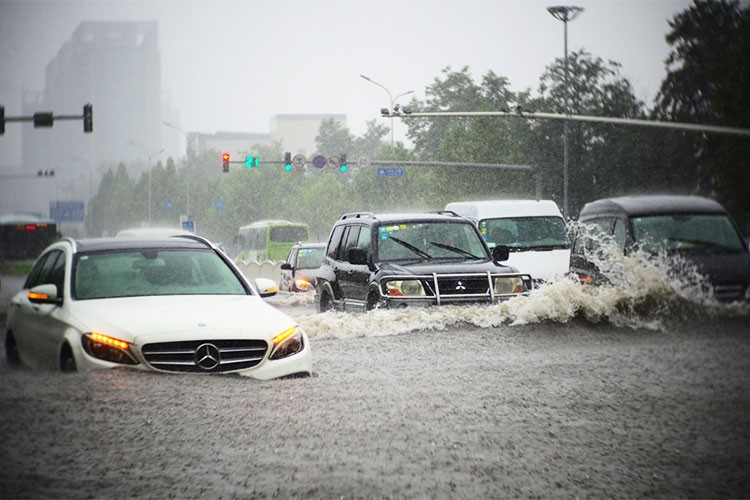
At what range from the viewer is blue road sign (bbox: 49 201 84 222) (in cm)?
9875

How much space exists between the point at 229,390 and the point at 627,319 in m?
7.78

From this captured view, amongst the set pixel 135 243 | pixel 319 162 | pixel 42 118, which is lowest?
pixel 135 243

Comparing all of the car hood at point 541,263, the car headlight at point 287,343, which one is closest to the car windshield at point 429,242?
the car headlight at point 287,343

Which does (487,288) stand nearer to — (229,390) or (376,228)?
(376,228)

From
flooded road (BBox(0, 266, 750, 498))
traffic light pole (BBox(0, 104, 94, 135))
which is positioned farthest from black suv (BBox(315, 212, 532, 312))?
traffic light pole (BBox(0, 104, 94, 135))

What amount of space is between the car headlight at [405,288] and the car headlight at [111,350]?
617 cm

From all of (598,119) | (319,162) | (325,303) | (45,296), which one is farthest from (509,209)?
(319,162)

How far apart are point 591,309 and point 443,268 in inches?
80.7

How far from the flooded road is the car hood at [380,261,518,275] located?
93.4 inches

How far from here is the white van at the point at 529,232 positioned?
22.6m

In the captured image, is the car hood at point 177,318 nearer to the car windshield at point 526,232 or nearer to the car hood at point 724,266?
the car hood at point 724,266

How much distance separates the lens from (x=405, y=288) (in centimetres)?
1405

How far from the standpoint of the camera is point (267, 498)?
552cm

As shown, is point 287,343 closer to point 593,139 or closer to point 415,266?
point 415,266
